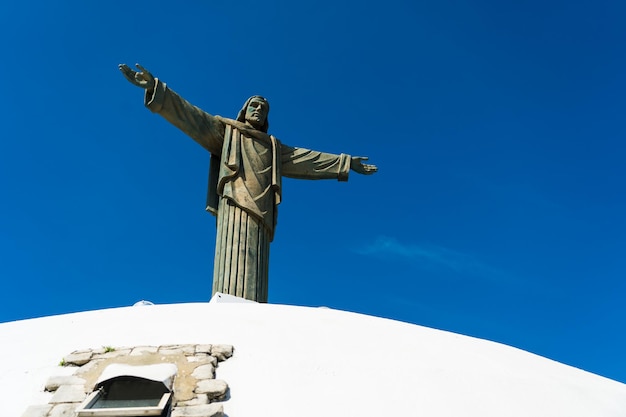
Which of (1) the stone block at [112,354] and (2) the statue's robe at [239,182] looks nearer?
(1) the stone block at [112,354]

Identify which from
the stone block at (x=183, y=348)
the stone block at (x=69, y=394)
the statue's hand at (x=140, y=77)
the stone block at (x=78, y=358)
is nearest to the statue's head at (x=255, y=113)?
the statue's hand at (x=140, y=77)

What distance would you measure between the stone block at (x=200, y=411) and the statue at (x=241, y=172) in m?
3.24

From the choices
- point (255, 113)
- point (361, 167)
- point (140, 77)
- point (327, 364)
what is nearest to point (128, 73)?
point (140, 77)

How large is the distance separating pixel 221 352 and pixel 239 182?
3707 mm

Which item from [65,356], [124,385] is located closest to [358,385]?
[124,385]

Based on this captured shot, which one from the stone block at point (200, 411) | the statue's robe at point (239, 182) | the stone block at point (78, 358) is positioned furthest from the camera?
the statue's robe at point (239, 182)

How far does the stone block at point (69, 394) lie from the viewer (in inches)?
160

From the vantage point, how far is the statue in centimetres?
748

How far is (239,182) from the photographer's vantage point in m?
7.99

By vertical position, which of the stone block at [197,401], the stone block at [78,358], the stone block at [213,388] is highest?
the stone block at [78,358]

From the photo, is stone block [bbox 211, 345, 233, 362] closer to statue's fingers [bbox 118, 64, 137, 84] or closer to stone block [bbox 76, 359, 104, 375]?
stone block [bbox 76, 359, 104, 375]

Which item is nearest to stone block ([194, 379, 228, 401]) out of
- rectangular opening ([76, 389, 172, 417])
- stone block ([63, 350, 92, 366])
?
rectangular opening ([76, 389, 172, 417])

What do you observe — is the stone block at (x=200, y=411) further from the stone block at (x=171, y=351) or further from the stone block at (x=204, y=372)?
the stone block at (x=171, y=351)

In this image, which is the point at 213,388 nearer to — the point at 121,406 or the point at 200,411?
the point at 200,411
